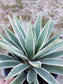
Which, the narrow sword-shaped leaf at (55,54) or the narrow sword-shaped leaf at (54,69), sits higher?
the narrow sword-shaped leaf at (55,54)

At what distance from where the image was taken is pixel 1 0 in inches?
123

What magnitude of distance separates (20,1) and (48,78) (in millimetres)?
2049

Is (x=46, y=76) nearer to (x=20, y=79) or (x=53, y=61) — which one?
(x=53, y=61)

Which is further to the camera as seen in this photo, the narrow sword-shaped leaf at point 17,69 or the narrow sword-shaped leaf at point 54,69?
the narrow sword-shaped leaf at point 54,69

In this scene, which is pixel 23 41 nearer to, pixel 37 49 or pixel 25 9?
pixel 37 49

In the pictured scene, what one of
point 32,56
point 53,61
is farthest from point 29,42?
point 53,61

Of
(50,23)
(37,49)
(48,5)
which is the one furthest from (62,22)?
(37,49)

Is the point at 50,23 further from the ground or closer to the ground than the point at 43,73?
further from the ground

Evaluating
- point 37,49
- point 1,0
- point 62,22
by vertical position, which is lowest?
point 62,22

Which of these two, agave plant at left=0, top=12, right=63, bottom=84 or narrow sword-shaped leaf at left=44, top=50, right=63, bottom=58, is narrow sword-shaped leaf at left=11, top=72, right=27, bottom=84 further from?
narrow sword-shaped leaf at left=44, top=50, right=63, bottom=58

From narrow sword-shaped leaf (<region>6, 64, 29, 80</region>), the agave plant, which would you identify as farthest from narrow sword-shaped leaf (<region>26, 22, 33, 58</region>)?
narrow sword-shaped leaf (<region>6, 64, 29, 80</region>)

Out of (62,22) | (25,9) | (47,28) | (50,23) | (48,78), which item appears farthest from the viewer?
(25,9)

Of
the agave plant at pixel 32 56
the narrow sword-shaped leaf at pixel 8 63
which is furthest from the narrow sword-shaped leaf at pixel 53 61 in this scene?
the narrow sword-shaped leaf at pixel 8 63

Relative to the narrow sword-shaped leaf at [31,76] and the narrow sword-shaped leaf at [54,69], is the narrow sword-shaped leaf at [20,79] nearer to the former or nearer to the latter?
the narrow sword-shaped leaf at [31,76]
